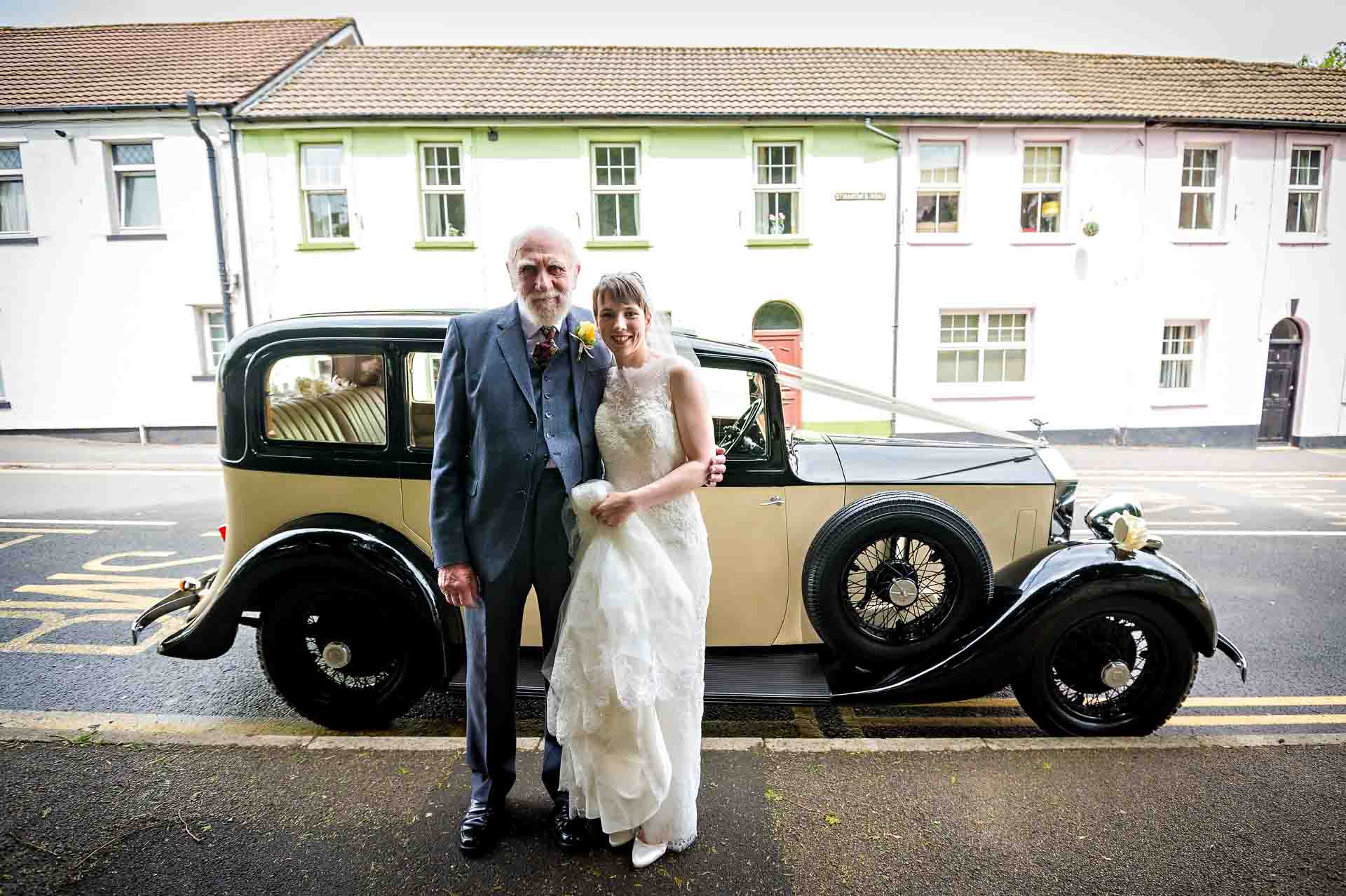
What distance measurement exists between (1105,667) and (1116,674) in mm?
56

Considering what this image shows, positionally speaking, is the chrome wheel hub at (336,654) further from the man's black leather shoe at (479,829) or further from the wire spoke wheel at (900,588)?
the wire spoke wheel at (900,588)

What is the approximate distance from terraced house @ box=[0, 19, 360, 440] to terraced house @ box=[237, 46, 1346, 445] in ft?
3.19

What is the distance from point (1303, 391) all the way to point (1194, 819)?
53.9 feet

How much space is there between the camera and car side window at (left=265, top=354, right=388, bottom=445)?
342cm

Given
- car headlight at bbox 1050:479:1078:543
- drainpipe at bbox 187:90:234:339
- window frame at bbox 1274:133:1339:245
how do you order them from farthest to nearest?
window frame at bbox 1274:133:1339:245
drainpipe at bbox 187:90:234:339
car headlight at bbox 1050:479:1078:543

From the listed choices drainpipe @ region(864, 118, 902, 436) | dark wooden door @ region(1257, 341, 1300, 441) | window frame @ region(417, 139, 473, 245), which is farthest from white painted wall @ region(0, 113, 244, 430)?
dark wooden door @ region(1257, 341, 1300, 441)

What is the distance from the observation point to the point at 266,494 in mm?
3457

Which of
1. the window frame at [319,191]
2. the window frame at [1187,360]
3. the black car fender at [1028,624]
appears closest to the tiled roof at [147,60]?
the window frame at [319,191]

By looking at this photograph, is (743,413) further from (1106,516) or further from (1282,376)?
(1282,376)

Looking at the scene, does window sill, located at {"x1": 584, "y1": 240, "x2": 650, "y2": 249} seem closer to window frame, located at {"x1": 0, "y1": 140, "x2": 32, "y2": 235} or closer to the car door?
the car door

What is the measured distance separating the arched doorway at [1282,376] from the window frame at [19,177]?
83.2 ft

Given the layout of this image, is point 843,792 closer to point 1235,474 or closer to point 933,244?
point 1235,474

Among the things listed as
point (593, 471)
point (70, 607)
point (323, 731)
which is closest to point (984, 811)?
point (593, 471)

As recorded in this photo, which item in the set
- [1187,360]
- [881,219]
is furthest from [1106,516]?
[1187,360]
